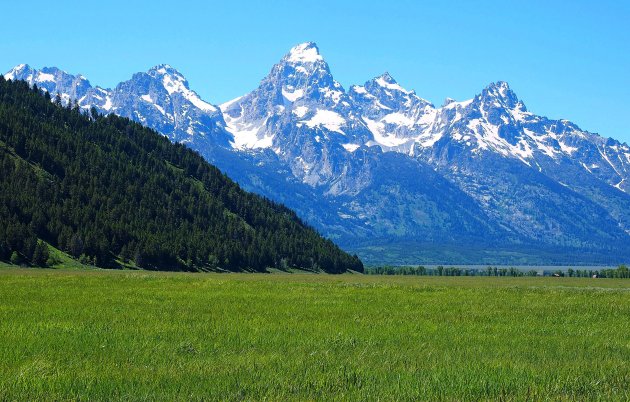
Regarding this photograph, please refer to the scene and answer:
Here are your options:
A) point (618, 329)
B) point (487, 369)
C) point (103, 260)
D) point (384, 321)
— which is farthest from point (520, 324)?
point (103, 260)

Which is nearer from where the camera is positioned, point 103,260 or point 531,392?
point 531,392

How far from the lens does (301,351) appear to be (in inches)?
1065

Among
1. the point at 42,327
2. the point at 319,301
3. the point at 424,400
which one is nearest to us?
the point at 424,400

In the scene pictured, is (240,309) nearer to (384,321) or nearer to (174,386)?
(384,321)

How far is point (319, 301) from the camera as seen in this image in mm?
50438

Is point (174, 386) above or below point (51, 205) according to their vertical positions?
below

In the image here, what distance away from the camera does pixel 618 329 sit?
36344 millimetres

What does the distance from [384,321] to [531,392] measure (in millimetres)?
17273

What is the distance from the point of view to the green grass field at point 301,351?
66.6 feet

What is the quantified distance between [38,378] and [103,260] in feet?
504

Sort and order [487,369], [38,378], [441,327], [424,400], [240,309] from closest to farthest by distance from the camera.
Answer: [424,400], [38,378], [487,369], [441,327], [240,309]

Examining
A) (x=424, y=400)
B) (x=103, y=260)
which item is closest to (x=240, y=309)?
(x=424, y=400)

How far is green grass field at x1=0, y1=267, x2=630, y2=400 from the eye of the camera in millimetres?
20312

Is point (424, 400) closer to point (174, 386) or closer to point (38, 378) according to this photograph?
point (174, 386)
